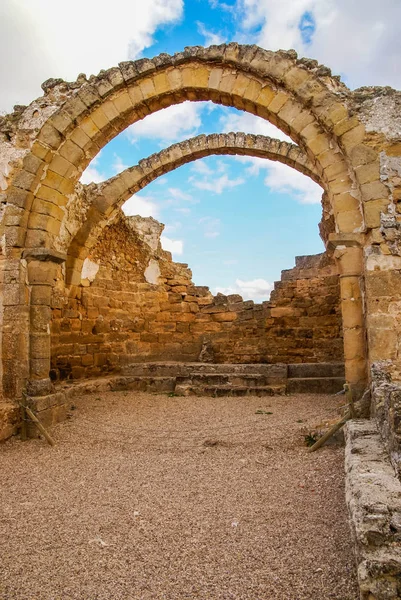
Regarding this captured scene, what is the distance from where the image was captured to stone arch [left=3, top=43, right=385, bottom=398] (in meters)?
4.75

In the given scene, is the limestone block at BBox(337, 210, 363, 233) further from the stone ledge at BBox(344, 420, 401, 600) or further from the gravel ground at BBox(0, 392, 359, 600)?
the stone ledge at BBox(344, 420, 401, 600)

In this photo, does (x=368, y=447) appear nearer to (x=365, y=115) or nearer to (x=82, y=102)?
(x=365, y=115)

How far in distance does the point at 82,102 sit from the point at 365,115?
3.39m

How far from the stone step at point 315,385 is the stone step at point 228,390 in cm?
24

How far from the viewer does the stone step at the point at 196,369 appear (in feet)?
26.4

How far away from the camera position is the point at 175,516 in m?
2.87

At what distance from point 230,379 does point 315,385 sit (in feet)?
4.94

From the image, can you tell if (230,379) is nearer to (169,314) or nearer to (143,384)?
(143,384)

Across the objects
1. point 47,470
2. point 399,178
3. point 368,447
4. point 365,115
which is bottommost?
point 47,470

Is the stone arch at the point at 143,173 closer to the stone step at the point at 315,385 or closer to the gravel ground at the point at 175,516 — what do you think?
the stone step at the point at 315,385

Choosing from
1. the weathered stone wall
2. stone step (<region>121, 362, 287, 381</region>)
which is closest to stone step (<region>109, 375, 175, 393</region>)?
stone step (<region>121, 362, 287, 381</region>)

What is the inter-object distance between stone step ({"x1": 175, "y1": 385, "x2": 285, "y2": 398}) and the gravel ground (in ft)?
7.59

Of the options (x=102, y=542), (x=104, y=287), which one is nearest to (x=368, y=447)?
(x=102, y=542)

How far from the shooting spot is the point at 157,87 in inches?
223
